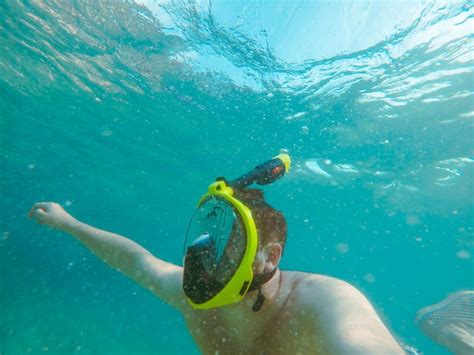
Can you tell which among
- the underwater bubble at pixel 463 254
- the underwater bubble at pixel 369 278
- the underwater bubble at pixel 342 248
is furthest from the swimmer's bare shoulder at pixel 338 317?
the underwater bubble at pixel 369 278

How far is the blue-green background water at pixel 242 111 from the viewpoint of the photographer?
13141 millimetres

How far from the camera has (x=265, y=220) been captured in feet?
8.95

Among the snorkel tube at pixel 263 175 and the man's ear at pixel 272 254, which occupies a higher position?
the snorkel tube at pixel 263 175

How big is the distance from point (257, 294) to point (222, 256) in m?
0.40

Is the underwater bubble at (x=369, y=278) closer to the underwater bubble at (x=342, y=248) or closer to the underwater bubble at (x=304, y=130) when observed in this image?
the underwater bubble at (x=342, y=248)

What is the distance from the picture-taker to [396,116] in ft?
56.4

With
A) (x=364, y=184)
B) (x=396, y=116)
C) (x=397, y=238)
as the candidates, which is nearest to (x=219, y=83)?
(x=396, y=116)

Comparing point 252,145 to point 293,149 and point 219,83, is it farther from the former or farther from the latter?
point 219,83

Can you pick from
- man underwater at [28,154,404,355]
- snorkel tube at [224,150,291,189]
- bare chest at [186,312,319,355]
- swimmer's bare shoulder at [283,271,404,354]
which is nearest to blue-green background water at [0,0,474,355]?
swimmer's bare shoulder at [283,271,404,354]

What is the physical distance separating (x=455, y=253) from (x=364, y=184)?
71.4 ft

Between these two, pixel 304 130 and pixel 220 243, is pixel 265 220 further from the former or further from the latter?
pixel 304 130

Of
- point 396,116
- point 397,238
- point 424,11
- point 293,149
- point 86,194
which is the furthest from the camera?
point 86,194

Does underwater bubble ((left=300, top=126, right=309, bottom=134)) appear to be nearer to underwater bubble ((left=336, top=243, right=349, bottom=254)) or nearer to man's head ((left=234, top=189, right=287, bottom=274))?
man's head ((left=234, top=189, right=287, bottom=274))

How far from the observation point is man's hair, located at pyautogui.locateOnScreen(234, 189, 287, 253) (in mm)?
2691
